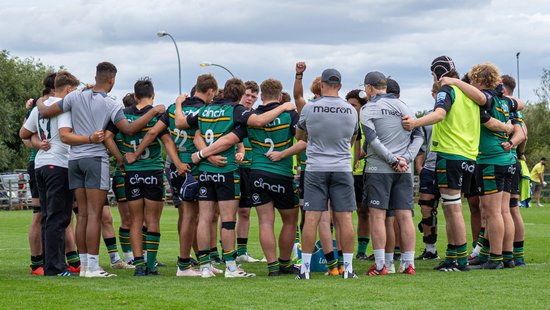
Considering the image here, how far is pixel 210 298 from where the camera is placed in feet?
27.8

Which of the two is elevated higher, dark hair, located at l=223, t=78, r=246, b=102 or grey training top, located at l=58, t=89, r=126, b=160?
dark hair, located at l=223, t=78, r=246, b=102

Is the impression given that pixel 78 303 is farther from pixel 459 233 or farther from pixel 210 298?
pixel 459 233

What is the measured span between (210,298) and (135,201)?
2694 millimetres

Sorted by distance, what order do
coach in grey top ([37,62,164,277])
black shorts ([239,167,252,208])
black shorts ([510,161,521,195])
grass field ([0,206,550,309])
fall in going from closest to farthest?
1. grass field ([0,206,550,309])
2. coach in grey top ([37,62,164,277])
3. black shorts ([510,161,521,195])
4. black shorts ([239,167,252,208])

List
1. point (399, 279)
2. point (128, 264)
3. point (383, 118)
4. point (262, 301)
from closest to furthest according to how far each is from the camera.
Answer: point (262, 301)
point (399, 279)
point (383, 118)
point (128, 264)

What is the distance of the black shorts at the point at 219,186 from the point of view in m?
10.5

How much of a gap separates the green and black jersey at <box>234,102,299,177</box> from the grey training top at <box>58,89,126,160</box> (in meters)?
1.48

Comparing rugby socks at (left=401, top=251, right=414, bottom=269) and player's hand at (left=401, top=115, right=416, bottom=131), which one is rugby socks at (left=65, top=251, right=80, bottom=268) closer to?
rugby socks at (left=401, top=251, right=414, bottom=269)

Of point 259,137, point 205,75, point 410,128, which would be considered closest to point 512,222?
point 410,128

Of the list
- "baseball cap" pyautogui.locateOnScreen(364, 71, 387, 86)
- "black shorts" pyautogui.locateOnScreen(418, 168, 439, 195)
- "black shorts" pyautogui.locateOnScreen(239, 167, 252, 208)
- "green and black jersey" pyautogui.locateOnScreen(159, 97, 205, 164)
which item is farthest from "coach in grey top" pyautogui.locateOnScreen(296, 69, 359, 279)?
"black shorts" pyautogui.locateOnScreen(418, 168, 439, 195)

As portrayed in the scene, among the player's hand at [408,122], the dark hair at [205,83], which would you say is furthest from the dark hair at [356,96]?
the dark hair at [205,83]

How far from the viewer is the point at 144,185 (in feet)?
35.5

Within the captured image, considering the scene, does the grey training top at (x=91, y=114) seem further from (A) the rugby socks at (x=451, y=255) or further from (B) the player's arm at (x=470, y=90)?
(A) the rugby socks at (x=451, y=255)

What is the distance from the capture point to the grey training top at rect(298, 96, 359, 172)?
33.0 ft
